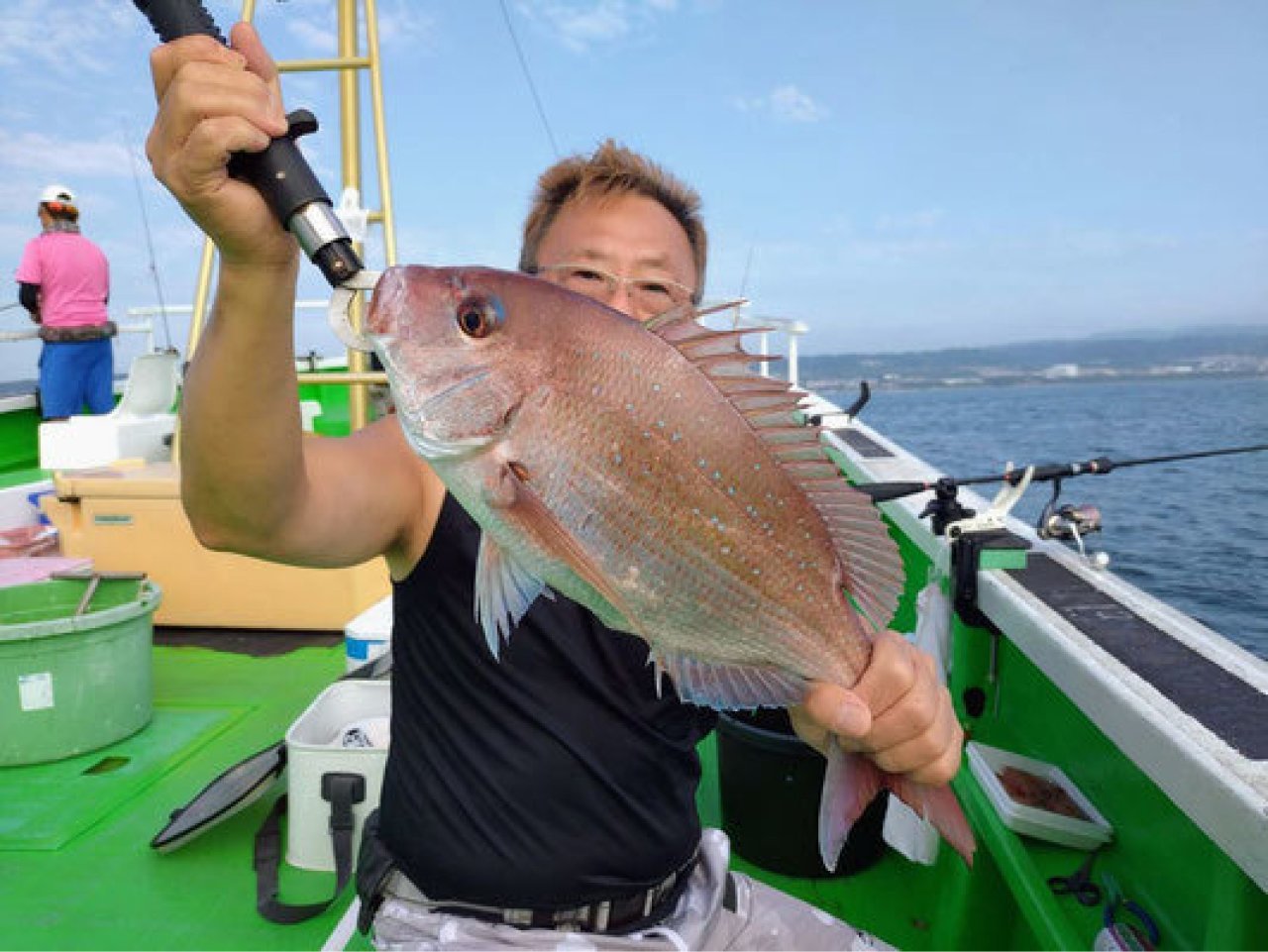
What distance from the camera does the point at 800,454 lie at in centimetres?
136

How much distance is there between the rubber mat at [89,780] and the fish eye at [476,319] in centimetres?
332

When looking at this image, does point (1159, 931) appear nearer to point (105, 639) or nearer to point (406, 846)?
point (406, 846)

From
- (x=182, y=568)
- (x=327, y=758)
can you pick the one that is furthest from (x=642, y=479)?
(x=182, y=568)

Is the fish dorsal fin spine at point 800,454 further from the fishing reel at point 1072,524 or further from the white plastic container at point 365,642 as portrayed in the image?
the white plastic container at point 365,642

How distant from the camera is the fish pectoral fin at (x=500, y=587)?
1215 millimetres

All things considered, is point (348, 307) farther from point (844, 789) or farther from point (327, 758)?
point (327, 758)

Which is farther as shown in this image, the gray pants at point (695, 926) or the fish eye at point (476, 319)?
the gray pants at point (695, 926)

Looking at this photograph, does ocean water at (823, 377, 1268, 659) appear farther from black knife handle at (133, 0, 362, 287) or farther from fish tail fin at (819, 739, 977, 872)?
black knife handle at (133, 0, 362, 287)

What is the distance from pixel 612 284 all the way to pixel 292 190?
87 centimetres

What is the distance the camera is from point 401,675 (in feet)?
6.68

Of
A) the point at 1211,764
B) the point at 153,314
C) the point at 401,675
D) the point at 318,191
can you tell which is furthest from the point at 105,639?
the point at 153,314

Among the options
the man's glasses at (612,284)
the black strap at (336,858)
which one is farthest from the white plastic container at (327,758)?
the man's glasses at (612,284)

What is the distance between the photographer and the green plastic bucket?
3504 millimetres

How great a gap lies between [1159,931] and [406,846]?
208 cm
